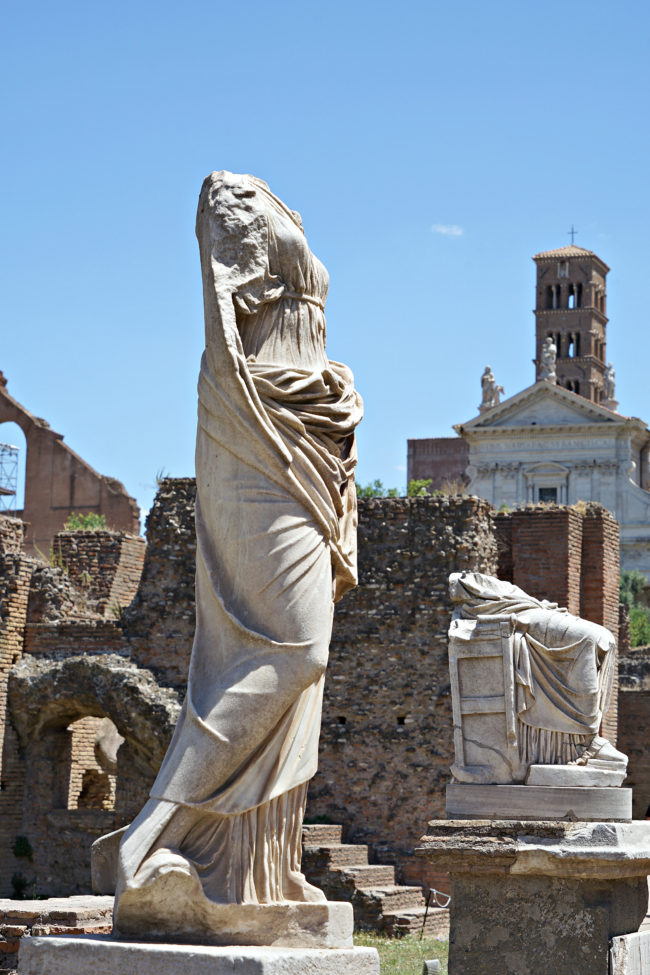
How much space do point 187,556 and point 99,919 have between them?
1120 centimetres

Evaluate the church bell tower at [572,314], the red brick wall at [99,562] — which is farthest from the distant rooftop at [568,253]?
the red brick wall at [99,562]

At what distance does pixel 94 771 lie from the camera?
18.6 metres

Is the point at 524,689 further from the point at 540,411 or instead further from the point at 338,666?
the point at 540,411

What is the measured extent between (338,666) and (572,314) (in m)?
60.4

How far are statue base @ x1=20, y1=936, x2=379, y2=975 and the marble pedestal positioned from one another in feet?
9.82

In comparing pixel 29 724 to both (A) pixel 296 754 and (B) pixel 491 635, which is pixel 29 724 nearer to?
(B) pixel 491 635

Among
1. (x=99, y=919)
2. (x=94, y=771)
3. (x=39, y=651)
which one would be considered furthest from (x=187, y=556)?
(x=99, y=919)

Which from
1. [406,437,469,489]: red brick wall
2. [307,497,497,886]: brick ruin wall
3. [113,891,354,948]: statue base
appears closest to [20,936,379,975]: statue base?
[113,891,354,948]: statue base

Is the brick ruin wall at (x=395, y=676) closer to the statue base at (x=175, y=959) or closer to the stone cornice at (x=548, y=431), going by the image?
the statue base at (x=175, y=959)

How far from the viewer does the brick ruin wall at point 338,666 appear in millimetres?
16172

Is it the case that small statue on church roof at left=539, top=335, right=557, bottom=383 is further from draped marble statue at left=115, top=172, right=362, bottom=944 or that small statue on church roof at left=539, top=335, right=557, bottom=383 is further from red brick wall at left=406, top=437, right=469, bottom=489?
draped marble statue at left=115, top=172, right=362, bottom=944

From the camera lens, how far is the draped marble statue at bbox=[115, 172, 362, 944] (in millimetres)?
3426

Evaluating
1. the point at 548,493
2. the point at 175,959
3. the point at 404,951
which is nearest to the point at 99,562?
the point at 404,951

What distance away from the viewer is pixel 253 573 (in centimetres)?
355
